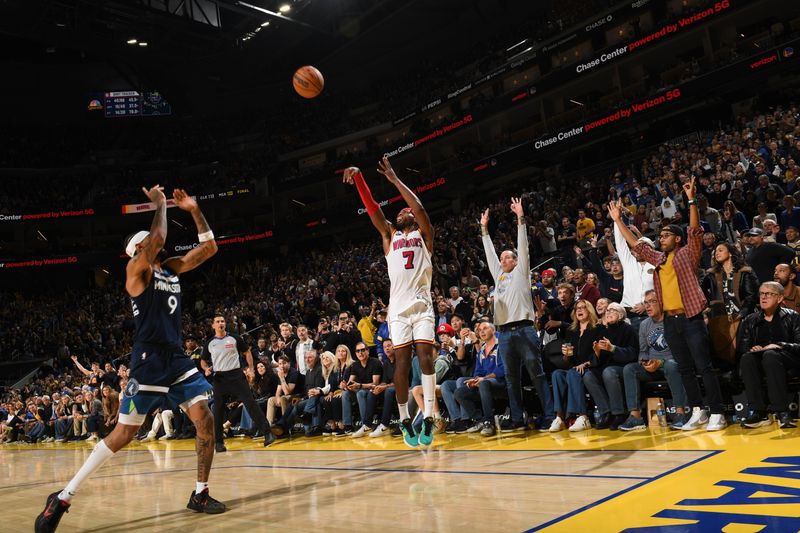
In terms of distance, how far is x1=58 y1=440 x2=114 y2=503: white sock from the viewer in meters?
4.04

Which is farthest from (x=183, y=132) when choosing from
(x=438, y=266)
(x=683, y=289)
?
(x=683, y=289)

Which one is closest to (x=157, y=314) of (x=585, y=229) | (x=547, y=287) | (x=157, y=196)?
(x=157, y=196)

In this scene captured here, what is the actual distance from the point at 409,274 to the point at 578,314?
251 cm

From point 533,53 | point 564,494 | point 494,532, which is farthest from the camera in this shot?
point 533,53

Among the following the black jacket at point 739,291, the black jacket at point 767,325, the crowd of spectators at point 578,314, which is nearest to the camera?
the black jacket at point 767,325

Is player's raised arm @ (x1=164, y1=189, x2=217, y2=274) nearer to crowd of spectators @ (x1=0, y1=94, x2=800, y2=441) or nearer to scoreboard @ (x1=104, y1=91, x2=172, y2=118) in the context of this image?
crowd of spectators @ (x1=0, y1=94, x2=800, y2=441)

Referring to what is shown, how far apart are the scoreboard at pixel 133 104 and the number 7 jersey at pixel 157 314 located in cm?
3803

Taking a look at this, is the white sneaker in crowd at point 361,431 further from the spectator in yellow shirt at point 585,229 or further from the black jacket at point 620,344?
the spectator in yellow shirt at point 585,229

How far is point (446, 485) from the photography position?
172 inches

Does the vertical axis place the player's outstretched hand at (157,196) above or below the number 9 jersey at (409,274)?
above

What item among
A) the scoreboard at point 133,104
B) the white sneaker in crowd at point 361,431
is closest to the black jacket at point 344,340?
the white sneaker in crowd at point 361,431

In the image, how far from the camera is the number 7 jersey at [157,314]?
14.5 feet

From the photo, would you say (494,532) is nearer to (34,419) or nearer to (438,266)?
(438,266)

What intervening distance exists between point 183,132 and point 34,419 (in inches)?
1043
